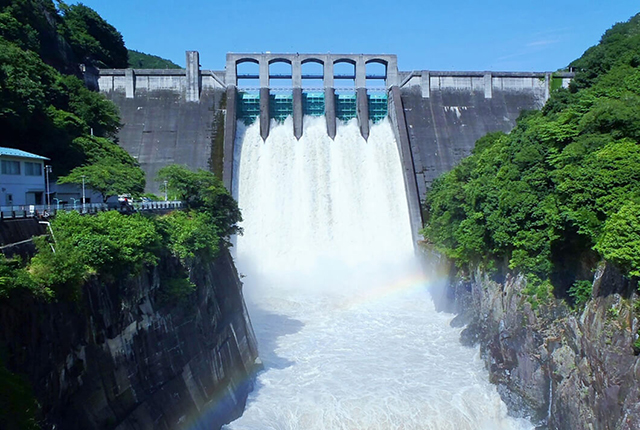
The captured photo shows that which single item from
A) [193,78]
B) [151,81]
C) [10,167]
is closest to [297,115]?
[193,78]

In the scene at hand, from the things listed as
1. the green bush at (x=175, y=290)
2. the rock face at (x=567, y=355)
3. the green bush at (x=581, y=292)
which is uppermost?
the green bush at (x=175, y=290)

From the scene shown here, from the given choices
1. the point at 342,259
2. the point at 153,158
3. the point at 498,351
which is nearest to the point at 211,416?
the point at 498,351

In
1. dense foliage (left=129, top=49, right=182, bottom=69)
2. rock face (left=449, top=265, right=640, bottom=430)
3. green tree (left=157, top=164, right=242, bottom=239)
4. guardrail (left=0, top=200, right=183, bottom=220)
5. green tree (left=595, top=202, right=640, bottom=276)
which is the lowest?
rock face (left=449, top=265, right=640, bottom=430)

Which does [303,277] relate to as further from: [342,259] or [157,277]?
[157,277]

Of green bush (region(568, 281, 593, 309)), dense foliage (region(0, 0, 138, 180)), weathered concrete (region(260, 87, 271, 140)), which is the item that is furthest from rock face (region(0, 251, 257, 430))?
weathered concrete (region(260, 87, 271, 140))

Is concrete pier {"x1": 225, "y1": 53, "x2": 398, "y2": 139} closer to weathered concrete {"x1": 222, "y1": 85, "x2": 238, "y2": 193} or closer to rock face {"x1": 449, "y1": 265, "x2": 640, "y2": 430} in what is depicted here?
weathered concrete {"x1": 222, "y1": 85, "x2": 238, "y2": 193}

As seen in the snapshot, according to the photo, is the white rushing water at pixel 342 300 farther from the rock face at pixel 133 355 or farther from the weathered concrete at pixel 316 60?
the weathered concrete at pixel 316 60

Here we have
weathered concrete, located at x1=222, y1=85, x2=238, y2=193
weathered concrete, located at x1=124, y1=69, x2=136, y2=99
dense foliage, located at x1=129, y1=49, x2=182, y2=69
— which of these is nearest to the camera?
weathered concrete, located at x1=222, y1=85, x2=238, y2=193

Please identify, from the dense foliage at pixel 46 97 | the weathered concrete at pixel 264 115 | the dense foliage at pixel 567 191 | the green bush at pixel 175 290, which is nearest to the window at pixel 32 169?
the dense foliage at pixel 46 97
